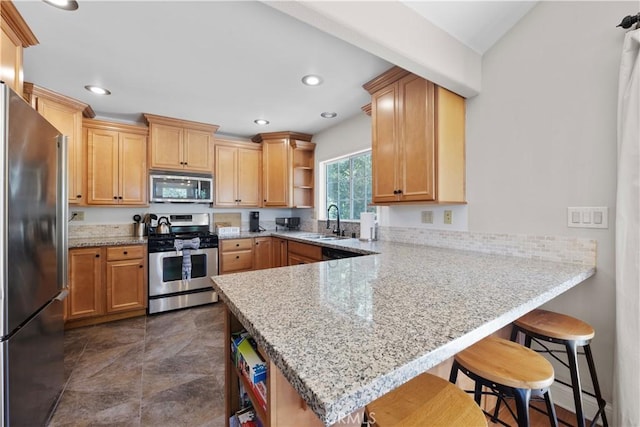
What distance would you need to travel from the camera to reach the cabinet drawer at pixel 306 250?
2820 millimetres

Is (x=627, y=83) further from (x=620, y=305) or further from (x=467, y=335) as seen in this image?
(x=467, y=335)

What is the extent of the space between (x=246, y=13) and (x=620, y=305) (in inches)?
97.2

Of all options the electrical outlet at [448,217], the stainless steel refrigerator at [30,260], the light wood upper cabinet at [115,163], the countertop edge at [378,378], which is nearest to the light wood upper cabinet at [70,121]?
the light wood upper cabinet at [115,163]

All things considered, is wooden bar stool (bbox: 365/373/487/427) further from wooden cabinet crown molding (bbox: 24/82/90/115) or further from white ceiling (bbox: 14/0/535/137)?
wooden cabinet crown molding (bbox: 24/82/90/115)

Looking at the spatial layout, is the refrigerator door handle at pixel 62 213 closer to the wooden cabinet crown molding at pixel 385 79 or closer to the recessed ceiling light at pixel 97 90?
the recessed ceiling light at pixel 97 90

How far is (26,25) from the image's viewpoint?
1.54 metres

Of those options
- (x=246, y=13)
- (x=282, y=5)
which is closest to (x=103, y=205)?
(x=246, y=13)

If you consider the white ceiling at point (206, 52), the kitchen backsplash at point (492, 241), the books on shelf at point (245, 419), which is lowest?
the books on shelf at point (245, 419)

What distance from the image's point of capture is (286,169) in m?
3.90

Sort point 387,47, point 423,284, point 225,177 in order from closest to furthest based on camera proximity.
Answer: point 423,284
point 387,47
point 225,177

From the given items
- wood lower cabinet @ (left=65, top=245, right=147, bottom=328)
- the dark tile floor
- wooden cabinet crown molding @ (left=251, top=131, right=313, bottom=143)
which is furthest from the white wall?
wood lower cabinet @ (left=65, top=245, right=147, bottom=328)

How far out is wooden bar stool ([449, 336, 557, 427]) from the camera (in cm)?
88

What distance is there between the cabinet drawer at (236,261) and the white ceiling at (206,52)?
1786 mm

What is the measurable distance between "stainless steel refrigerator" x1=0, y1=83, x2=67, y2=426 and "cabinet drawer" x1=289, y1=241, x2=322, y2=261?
194 centimetres
